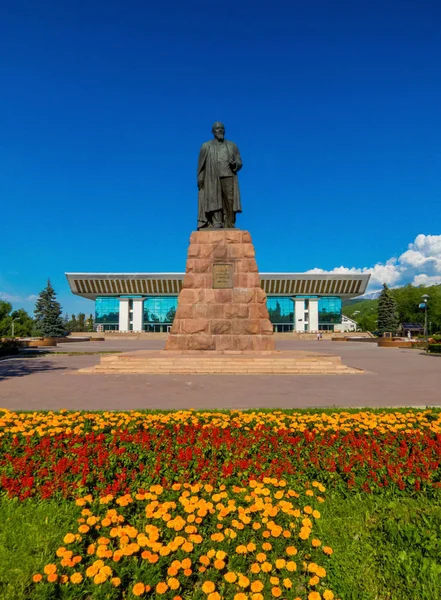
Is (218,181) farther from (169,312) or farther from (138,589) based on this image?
(169,312)

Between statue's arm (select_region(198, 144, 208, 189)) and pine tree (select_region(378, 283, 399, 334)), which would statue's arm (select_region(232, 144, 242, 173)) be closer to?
statue's arm (select_region(198, 144, 208, 189))

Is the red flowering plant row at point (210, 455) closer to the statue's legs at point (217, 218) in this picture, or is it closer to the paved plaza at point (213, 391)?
the paved plaza at point (213, 391)

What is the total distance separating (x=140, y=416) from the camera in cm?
523

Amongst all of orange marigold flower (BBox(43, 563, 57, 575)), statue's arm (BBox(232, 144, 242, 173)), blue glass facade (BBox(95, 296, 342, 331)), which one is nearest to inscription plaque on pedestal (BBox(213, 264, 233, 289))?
statue's arm (BBox(232, 144, 242, 173))

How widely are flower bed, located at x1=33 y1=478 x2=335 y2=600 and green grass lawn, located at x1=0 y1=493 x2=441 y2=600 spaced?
0.38 ft

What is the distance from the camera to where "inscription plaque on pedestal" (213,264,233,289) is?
13.8 meters

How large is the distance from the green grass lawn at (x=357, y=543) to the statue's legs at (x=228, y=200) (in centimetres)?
1259

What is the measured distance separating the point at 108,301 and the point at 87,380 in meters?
64.7

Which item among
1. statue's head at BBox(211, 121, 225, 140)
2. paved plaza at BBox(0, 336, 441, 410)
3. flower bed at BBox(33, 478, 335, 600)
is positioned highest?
statue's head at BBox(211, 121, 225, 140)

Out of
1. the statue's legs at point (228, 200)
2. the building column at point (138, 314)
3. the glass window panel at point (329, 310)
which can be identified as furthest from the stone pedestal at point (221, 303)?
the glass window panel at point (329, 310)

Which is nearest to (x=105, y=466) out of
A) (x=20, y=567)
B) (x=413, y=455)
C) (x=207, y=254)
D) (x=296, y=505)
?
(x=20, y=567)

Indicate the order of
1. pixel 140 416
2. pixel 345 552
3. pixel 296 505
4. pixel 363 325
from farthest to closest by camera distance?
1. pixel 363 325
2. pixel 140 416
3. pixel 296 505
4. pixel 345 552

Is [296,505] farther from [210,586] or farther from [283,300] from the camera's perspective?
[283,300]

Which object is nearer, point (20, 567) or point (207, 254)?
point (20, 567)
